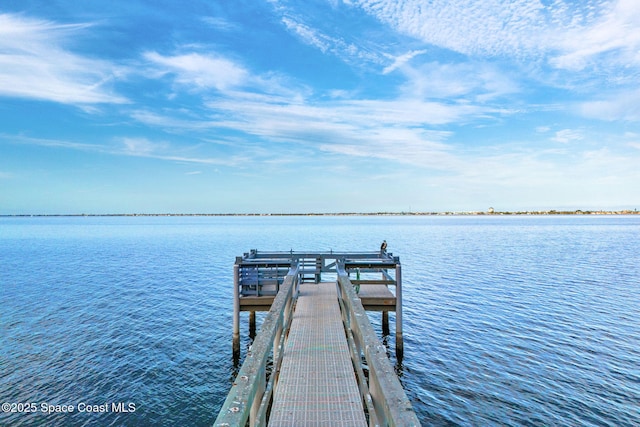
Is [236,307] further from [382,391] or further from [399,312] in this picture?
[382,391]

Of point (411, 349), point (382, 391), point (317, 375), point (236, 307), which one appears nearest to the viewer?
point (382, 391)

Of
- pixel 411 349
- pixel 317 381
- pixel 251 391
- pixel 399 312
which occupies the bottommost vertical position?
pixel 411 349

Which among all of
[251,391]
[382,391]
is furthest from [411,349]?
[251,391]

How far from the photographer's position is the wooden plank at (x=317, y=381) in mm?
5070

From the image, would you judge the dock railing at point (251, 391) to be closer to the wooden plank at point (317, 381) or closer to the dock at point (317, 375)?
the dock at point (317, 375)

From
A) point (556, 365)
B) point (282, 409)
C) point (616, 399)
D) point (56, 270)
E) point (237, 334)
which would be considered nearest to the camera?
point (282, 409)

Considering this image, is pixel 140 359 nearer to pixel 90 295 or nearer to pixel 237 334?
pixel 237 334

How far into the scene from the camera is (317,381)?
6.09m

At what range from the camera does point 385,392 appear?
3828 mm

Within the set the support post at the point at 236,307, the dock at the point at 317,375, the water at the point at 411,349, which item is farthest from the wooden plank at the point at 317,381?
the support post at the point at 236,307

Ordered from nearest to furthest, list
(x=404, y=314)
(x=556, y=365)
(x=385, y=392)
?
(x=385, y=392) → (x=556, y=365) → (x=404, y=314)

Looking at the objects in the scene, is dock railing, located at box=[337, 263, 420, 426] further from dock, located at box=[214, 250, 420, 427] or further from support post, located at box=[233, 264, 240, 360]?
support post, located at box=[233, 264, 240, 360]

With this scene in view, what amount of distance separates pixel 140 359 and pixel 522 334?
1753 cm

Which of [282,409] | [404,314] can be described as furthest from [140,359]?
[404,314]
